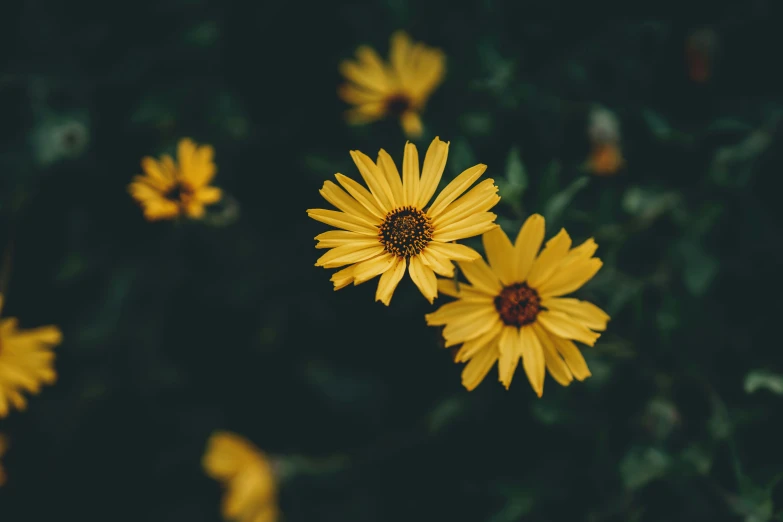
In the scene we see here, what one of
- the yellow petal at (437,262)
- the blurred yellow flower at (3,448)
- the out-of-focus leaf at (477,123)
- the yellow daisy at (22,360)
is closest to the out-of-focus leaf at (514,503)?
the yellow petal at (437,262)

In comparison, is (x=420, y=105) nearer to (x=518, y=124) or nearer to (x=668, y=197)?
(x=518, y=124)

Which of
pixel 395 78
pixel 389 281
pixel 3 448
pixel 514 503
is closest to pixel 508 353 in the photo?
pixel 389 281

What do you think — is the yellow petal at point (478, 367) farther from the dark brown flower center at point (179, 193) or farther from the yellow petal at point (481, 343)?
the dark brown flower center at point (179, 193)

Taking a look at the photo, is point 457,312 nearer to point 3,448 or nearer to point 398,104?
point 398,104

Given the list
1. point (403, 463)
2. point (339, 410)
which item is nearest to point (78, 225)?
point (339, 410)

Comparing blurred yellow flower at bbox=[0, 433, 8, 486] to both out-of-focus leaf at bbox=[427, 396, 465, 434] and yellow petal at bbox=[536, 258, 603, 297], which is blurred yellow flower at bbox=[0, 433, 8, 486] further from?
yellow petal at bbox=[536, 258, 603, 297]
